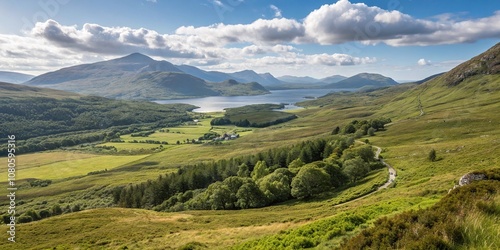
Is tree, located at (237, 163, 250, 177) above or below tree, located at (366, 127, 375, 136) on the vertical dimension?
below

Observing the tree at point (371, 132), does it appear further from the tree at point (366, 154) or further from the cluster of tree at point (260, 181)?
the tree at point (366, 154)

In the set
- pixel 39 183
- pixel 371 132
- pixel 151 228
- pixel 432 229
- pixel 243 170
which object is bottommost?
pixel 39 183

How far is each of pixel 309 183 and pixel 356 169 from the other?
48.7ft

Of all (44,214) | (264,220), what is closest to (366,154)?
(264,220)

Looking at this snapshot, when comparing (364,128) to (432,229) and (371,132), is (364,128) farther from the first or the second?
(432,229)

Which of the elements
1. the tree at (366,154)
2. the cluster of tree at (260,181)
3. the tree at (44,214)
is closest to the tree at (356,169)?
the cluster of tree at (260,181)

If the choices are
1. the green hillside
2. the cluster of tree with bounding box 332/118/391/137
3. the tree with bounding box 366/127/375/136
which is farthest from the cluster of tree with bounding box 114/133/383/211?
the cluster of tree with bounding box 332/118/391/137

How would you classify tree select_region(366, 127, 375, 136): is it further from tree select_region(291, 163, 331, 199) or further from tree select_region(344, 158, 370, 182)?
tree select_region(291, 163, 331, 199)

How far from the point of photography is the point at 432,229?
12.5 metres

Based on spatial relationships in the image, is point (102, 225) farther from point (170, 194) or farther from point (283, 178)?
point (170, 194)

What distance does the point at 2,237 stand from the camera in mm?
59031

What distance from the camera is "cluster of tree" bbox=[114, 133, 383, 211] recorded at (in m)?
81.9

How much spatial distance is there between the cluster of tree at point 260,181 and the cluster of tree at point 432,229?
66.2 m

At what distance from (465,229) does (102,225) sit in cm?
Result: 6686
